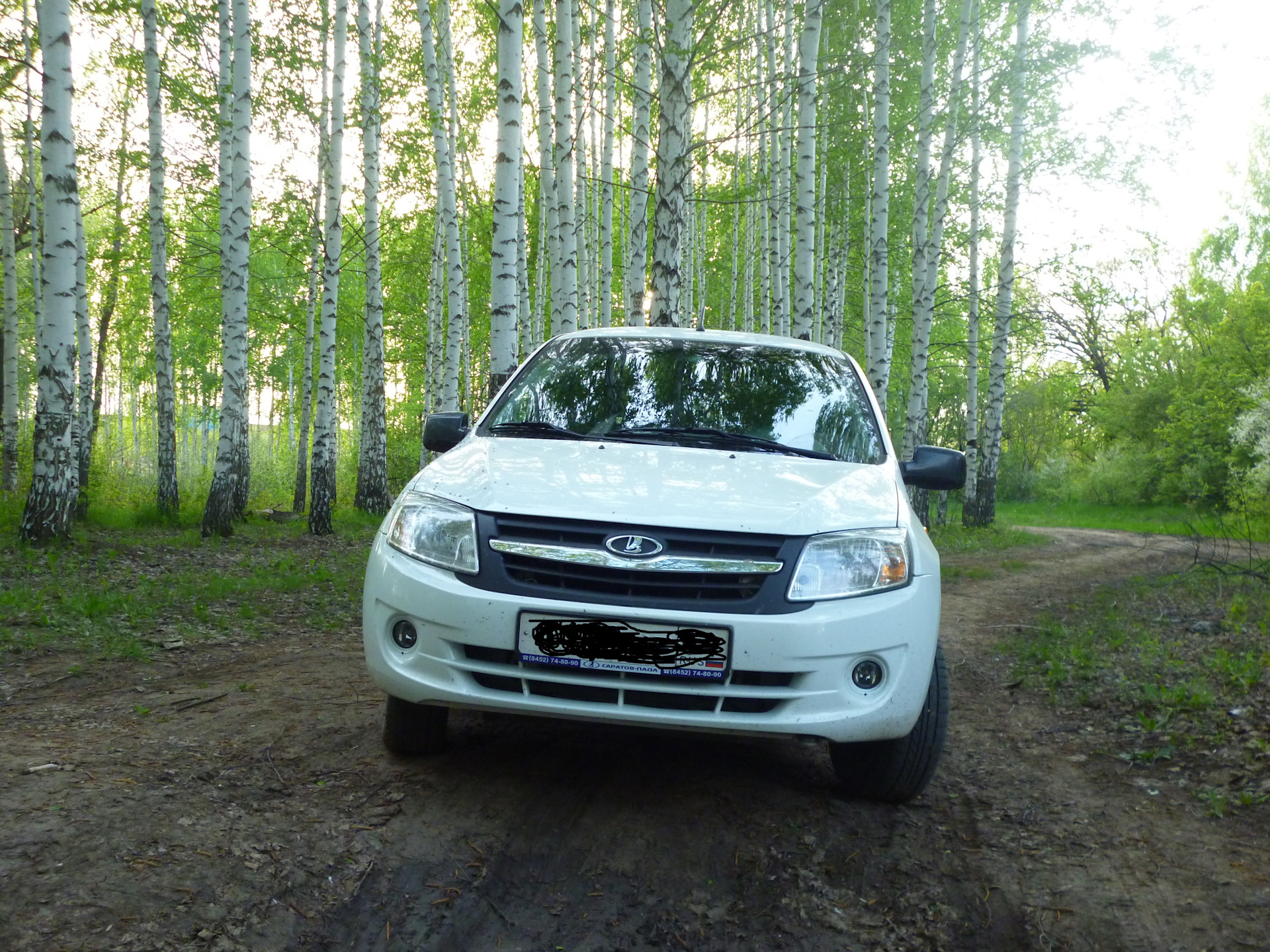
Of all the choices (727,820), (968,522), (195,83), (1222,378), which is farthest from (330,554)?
(1222,378)

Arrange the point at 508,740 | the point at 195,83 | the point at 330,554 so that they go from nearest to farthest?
1. the point at 508,740
2. the point at 330,554
3. the point at 195,83

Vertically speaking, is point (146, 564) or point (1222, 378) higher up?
point (1222, 378)

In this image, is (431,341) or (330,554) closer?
(330,554)

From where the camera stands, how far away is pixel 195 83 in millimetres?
15750

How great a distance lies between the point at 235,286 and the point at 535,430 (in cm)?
903

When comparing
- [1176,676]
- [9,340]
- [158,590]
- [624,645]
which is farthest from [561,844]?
[9,340]

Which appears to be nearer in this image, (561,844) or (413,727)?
(561,844)

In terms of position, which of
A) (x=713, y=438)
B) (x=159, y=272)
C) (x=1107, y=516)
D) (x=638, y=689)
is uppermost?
(x=159, y=272)

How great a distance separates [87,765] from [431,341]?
18354 millimetres

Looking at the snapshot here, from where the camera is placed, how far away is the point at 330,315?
1339cm

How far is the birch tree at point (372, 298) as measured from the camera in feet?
44.5

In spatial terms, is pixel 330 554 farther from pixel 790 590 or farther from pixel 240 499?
pixel 790 590

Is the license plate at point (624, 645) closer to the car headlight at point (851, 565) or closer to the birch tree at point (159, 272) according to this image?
the car headlight at point (851, 565)

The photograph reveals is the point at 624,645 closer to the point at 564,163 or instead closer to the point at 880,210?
the point at 564,163
